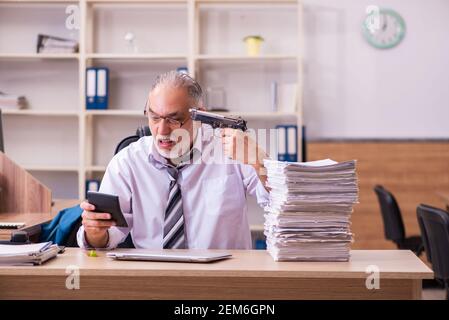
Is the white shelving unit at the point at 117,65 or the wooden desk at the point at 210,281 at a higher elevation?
the white shelving unit at the point at 117,65

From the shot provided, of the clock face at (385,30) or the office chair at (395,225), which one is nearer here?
the office chair at (395,225)

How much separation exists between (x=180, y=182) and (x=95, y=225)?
1.41ft

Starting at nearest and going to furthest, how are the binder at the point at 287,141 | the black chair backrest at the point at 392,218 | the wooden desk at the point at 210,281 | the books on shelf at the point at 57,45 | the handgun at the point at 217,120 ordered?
the wooden desk at the point at 210,281 < the handgun at the point at 217,120 < the black chair backrest at the point at 392,218 < the binder at the point at 287,141 < the books on shelf at the point at 57,45

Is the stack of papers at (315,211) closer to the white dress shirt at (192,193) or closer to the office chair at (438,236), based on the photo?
the white dress shirt at (192,193)

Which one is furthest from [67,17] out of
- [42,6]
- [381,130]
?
[381,130]

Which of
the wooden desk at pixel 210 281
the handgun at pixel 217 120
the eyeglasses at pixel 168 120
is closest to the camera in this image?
the wooden desk at pixel 210 281

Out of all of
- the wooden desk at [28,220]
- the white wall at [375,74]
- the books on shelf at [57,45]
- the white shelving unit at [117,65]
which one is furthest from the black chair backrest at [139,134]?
the white wall at [375,74]

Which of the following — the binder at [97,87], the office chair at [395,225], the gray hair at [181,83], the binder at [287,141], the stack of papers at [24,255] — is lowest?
the office chair at [395,225]

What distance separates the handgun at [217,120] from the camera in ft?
7.06

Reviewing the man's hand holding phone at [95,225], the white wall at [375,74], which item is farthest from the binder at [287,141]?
Result: the man's hand holding phone at [95,225]

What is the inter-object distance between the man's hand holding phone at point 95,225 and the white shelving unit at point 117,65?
11.0 feet

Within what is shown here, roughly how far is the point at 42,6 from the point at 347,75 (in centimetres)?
244

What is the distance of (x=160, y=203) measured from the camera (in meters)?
2.40
